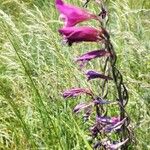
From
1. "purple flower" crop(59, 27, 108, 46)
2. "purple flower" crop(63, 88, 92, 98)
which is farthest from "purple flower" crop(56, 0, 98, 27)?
"purple flower" crop(63, 88, 92, 98)

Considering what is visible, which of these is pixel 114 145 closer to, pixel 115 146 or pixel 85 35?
pixel 115 146

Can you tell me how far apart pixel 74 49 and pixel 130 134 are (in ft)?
A: 6.10

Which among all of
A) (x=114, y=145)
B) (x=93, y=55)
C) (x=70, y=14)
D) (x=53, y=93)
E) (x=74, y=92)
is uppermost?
(x=70, y=14)

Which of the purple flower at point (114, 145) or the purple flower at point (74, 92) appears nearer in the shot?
the purple flower at point (114, 145)

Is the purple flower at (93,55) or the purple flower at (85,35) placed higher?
the purple flower at (85,35)

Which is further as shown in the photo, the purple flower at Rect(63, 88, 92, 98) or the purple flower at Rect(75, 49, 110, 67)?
the purple flower at Rect(63, 88, 92, 98)

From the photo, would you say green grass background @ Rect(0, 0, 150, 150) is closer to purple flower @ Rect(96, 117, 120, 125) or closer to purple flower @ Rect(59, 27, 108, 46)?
purple flower @ Rect(96, 117, 120, 125)

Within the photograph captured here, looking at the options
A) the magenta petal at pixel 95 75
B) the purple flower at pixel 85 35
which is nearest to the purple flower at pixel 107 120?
the magenta petal at pixel 95 75

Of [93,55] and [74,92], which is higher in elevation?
[93,55]

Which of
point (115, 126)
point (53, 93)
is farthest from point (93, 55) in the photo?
point (53, 93)

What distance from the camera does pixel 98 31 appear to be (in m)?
1.19

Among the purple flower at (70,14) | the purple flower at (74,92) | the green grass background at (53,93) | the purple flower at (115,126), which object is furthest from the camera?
the green grass background at (53,93)

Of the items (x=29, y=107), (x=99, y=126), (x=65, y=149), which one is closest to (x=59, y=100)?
(x=29, y=107)

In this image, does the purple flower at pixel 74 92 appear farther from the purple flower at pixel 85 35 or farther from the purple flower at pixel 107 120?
the purple flower at pixel 85 35
